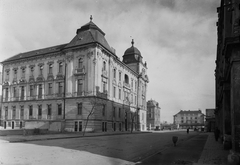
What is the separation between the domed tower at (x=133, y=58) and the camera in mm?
64188

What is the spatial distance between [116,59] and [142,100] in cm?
2089

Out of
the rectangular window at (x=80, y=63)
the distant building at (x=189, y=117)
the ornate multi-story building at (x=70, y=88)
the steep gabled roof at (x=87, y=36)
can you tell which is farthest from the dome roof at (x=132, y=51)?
the distant building at (x=189, y=117)

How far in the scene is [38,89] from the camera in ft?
154

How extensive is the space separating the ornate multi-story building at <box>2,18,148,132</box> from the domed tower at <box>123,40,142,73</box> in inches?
375

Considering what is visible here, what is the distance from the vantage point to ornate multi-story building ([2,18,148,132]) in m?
40.9

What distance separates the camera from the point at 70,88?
42562 mm

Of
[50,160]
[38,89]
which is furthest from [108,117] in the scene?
[50,160]

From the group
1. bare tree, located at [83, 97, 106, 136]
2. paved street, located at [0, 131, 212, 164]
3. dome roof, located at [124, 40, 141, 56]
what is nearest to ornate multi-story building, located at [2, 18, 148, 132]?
bare tree, located at [83, 97, 106, 136]

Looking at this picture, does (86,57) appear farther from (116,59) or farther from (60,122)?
(60,122)

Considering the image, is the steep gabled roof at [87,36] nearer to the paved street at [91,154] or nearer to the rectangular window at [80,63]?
the rectangular window at [80,63]

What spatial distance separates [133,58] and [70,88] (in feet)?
88.6

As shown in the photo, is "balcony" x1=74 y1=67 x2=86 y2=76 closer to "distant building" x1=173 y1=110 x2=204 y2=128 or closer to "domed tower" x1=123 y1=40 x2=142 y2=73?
"domed tower" x1=123 y1=40 x2=142 y2=73

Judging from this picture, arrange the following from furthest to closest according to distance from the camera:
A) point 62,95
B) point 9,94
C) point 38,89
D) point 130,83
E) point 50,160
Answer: point 130,83 < point 9,94 < point 38,89 < point 62,95 < point 50,160

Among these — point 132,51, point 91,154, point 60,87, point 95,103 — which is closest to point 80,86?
point 60,87
